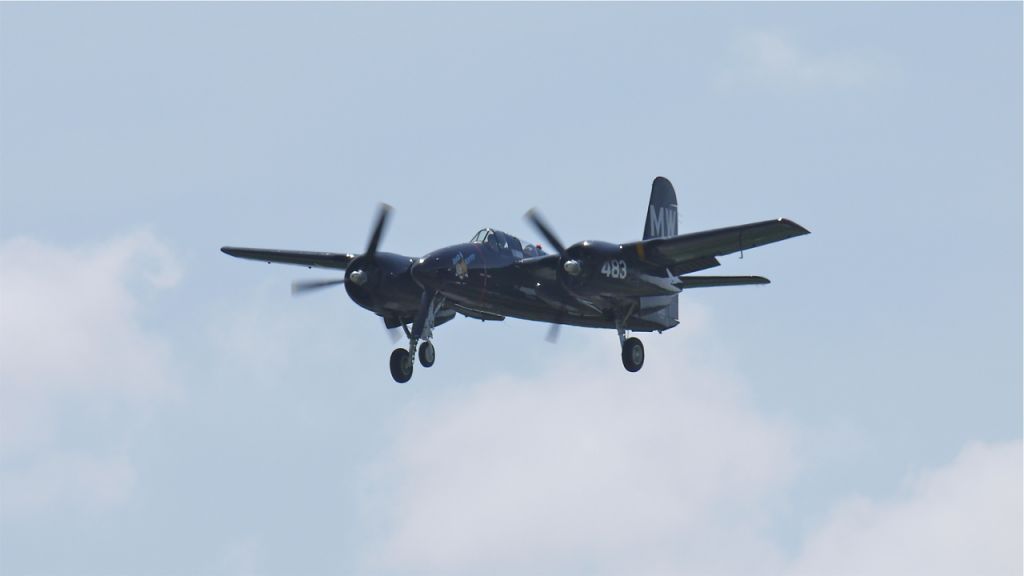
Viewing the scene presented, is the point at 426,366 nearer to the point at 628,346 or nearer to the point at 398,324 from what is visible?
the point at 398,324

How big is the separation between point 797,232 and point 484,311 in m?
10.2

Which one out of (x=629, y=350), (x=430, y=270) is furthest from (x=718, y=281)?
(x=430, y=270)

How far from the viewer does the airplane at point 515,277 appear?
148 feet

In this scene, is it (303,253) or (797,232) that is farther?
(303,253)

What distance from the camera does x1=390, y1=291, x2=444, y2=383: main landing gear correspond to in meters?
46.0

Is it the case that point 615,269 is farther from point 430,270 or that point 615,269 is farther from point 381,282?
point 381,282

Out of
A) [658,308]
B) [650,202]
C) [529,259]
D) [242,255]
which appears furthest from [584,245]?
[242,255]

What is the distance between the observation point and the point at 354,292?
45969 mm

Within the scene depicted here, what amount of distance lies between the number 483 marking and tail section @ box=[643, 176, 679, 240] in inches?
271

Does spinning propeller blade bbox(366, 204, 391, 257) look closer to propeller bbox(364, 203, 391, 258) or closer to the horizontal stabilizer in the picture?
propeller bbox(364, 203, 391, 258)

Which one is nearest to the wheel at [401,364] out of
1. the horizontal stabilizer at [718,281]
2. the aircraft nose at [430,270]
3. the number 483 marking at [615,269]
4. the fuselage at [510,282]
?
the fuselage at [510,282]

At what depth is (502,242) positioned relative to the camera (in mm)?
46688

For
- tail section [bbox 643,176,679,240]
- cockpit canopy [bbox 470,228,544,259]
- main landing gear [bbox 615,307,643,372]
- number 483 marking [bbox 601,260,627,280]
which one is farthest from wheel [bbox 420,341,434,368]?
tail section [bbox 643,176,679,240]

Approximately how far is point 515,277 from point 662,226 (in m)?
8.80
